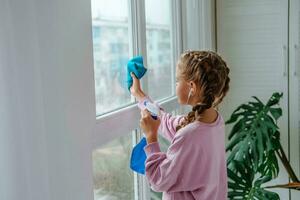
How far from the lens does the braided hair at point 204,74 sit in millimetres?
1234

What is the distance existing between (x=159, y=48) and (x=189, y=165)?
1.03m

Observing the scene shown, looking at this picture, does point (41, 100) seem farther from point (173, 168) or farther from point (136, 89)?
point (136, 89)

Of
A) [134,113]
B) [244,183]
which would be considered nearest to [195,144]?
[134,113]

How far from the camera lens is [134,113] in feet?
5.25

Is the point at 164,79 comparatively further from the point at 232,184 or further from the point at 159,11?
the point at 232,184

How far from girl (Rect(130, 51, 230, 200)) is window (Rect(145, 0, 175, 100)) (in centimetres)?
67

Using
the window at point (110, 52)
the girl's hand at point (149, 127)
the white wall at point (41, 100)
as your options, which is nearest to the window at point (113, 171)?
the window at point (110, 52)

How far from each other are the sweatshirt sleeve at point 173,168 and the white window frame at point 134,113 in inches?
7.9

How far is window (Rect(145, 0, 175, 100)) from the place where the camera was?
196 centimetres

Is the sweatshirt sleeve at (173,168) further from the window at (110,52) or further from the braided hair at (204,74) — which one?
the window at (110,52)

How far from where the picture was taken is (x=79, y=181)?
0.98 metres

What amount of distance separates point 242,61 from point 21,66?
6.58 feet

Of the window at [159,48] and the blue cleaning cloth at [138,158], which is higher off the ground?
the window at [159,48]

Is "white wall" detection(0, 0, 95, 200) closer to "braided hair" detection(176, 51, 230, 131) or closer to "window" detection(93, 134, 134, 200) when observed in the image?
"braided hair" detection(176, 51, 230, 131)
